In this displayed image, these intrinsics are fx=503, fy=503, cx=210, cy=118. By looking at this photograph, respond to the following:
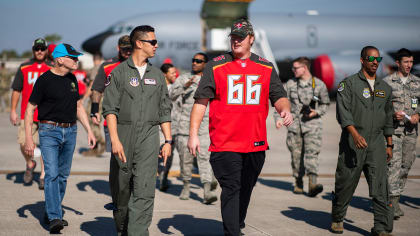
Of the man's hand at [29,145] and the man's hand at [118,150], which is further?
the man's hand at [29,145]

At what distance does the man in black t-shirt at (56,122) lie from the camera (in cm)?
518

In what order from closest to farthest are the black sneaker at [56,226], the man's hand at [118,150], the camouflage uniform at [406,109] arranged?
1. the man's hand at [118,150]
2. the black sneaker at [56,226]
3. the camouflage uniform at [406,109]

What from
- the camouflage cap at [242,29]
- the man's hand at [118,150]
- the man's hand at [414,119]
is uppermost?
the camouflage cap at [242,29]

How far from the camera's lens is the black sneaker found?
502 centimetres

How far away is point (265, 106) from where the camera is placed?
14.7 feet

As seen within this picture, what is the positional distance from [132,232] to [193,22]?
22601 mm

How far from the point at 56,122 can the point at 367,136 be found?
330 centimetres

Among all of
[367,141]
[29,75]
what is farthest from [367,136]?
[29,75]

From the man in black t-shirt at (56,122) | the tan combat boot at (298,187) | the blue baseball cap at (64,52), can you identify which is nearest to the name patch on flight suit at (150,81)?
the man in black t-shirt at (56,122)

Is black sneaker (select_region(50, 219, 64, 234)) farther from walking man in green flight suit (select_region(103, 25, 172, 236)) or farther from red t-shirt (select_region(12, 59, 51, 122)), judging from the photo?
red t-shirt (select_region(12, 59, 51, 122))

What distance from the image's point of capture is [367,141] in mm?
5316

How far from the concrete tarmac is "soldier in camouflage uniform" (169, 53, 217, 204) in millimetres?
329

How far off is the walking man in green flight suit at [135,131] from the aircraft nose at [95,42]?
22.4 meters

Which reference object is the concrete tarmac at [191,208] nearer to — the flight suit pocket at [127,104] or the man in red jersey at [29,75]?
the man in red jersey at [29,75]
